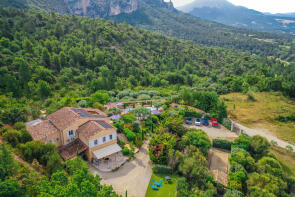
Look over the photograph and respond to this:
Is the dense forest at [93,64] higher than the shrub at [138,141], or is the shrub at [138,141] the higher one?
the dense forest at [93,64]

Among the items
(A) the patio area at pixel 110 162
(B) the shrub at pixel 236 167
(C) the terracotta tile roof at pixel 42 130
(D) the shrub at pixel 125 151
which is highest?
(C) the terracotta tile roof at pixel 42 130

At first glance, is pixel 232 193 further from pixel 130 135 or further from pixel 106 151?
pixel 130 135

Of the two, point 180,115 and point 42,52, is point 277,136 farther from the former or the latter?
point 42,52

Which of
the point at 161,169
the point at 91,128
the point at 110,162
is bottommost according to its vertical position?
the point at 110,162

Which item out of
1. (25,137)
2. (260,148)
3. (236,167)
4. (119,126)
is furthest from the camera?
(119,126)

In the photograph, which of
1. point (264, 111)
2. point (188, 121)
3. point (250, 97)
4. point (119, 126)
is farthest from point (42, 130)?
point (250, 97)

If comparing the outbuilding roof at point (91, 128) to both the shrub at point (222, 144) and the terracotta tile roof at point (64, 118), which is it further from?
the shrub at point (222, 144)

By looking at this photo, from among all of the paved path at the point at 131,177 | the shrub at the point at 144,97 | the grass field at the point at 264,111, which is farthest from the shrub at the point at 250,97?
the paved path at the point at 131,177
